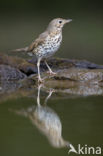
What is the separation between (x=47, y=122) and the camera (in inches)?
269

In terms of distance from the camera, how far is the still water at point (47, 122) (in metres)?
5.85

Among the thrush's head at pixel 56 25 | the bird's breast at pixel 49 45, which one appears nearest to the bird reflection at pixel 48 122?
the bird's breast at pixel 49 45

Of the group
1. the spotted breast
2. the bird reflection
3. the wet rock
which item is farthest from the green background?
the bird reflection

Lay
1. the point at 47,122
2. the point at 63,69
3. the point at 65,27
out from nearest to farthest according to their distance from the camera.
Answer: the point at 47,122, the point at 63,69, the point at 65,27

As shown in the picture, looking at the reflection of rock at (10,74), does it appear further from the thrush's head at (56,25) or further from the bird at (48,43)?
the thrush's head at (56,25)

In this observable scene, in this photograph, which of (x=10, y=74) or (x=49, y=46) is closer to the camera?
(x=49, y=46)

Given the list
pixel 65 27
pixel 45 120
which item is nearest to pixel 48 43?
pixel 45 120

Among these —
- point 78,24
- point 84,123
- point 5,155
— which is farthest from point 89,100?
point 78,24

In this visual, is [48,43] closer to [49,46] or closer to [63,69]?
[49,46]

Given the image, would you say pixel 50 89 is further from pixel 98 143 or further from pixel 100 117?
pixel 98 143

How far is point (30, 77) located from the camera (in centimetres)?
1009

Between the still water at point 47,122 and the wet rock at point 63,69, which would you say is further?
the wet rock at point 63,69

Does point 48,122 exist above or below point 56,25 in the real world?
below

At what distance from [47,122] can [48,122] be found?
0.04 feet
